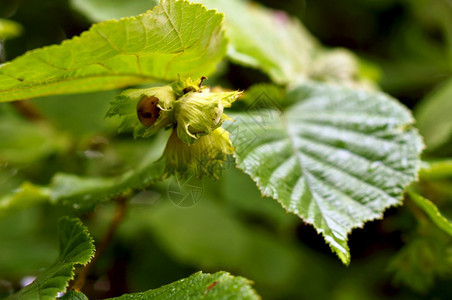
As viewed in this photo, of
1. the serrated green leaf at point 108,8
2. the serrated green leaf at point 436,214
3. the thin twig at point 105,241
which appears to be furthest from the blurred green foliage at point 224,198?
the serrated green leaf at point 436,214

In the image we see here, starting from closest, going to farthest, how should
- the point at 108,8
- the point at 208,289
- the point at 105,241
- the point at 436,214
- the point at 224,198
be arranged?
1. the point at 208,289
2. the point at 436,214
3. the point at 105,241
4. the point at 108,8
5. the point at 224,198

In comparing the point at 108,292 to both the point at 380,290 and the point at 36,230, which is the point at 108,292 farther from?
the point at 380,290

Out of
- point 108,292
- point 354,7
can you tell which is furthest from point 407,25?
point 108,292

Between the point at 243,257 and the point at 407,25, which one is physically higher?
the point at 407,25

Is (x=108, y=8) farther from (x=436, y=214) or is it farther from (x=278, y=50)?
(x=436, y=214)

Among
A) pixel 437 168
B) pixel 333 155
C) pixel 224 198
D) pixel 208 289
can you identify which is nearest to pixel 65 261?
pixel 208 289

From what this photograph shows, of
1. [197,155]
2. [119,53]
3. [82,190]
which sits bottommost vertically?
[82,190]
